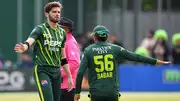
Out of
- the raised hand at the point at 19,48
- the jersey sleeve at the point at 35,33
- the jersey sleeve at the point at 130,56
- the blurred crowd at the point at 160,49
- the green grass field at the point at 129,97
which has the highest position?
the jersey sleeve at the point at 35,33

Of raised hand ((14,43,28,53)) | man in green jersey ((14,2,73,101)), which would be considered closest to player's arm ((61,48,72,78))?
man in green jersey ((14,2,73,101))

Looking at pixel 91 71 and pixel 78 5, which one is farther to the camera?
pixel 78 5

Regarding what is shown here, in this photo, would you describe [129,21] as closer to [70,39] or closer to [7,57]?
[7,57]

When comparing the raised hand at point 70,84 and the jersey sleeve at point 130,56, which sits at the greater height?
the jersey sleeve at point 130,56

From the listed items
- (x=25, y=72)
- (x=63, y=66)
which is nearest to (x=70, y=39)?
(x=63, y=66)

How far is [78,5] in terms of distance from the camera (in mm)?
33000

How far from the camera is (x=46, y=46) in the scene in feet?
35.9

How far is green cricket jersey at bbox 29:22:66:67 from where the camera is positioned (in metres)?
11.0

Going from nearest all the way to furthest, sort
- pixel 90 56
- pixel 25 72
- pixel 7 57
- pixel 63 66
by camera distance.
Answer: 1. pixel 90 56
2. pixel 63 66
3. pixel 25 72
4. pixel 7 57

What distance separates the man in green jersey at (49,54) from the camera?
428 inches

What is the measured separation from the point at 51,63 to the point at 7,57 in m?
21.7

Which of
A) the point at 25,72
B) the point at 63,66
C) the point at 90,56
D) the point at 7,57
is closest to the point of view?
the point at 90,56

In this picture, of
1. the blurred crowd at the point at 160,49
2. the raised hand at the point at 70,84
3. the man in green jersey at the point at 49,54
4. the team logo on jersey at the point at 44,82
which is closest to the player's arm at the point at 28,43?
the man in green jersey at the point at 49,54

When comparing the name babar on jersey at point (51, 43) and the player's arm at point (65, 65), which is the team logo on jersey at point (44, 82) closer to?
the name babar on jersey at point (51, 43)
